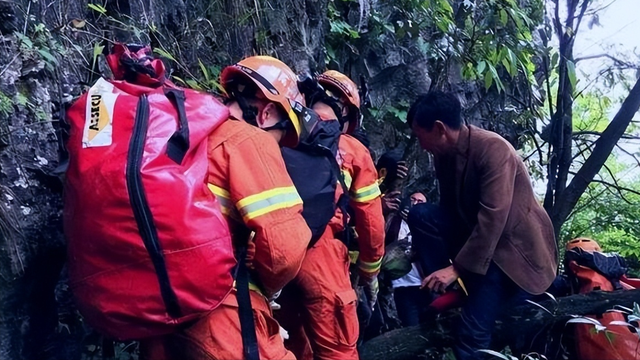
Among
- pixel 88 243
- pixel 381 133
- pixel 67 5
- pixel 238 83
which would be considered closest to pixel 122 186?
pixel 88 243

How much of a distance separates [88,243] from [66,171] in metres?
0.32

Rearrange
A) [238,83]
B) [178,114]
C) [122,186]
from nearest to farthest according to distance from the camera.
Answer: [122,186] < [178,114] < [238,83]

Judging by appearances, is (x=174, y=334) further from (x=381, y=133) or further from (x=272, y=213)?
(x=381, y=133)

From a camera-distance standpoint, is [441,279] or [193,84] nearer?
[193,84]

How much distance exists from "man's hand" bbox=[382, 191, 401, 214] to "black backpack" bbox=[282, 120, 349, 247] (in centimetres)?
224

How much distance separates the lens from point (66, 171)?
8.30 feet

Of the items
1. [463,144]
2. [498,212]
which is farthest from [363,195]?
[498,212]

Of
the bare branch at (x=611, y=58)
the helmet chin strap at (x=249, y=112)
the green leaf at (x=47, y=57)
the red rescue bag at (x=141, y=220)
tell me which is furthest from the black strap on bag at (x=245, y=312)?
the bare branch at (x=611, y=58)

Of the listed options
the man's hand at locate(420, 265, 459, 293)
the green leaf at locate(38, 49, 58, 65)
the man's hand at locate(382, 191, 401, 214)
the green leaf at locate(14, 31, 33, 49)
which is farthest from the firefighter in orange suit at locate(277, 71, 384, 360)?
the green leaf at locate(14, 31, 33, 49)

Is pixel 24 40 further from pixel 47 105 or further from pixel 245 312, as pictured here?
pixel 245 312

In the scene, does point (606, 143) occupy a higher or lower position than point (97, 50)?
higher

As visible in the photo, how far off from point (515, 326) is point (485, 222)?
3.05 ft

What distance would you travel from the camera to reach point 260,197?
8.29ft

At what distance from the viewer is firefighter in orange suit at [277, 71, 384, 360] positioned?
3.99 m
